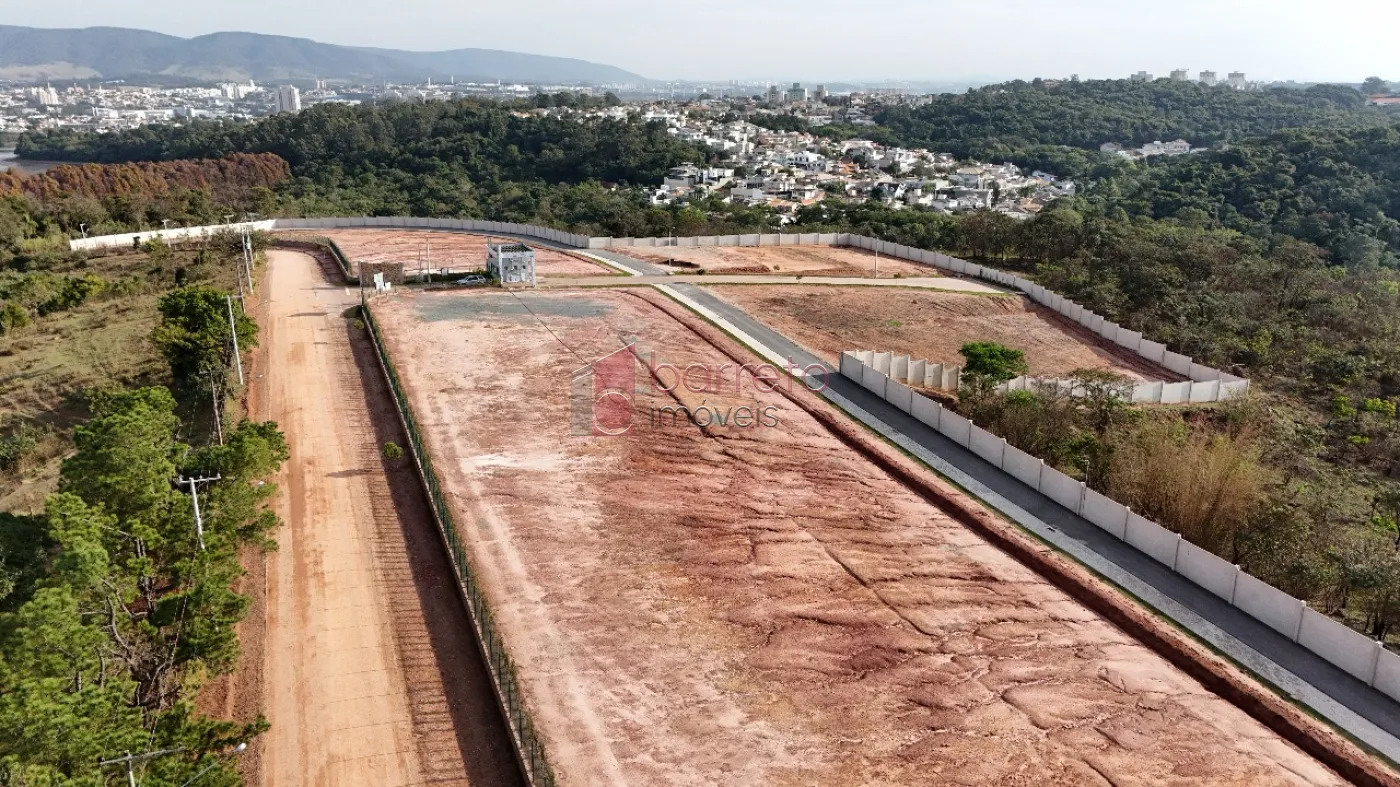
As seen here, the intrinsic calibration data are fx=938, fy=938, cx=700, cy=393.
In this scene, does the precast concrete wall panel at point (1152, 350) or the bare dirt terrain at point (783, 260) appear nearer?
the precast concrete wall panel at point (1152, 350)

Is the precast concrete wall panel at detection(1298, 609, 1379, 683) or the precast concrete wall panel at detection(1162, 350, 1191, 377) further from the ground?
the precast concrete wall panel at detection(1162, 350, 1191, 377)

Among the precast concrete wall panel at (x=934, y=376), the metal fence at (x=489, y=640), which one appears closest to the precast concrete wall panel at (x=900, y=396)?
the precast concrete wall panel at (x=934, y=376)

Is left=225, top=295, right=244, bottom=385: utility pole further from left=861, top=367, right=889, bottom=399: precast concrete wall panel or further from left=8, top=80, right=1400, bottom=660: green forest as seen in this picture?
left=861, top=367, right=889, bottom=399: precast concrete wall panel

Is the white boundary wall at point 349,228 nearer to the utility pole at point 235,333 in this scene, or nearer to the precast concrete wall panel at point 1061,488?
the utility pole at point 235,333

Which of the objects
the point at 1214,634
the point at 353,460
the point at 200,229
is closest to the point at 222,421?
the point at 353,460

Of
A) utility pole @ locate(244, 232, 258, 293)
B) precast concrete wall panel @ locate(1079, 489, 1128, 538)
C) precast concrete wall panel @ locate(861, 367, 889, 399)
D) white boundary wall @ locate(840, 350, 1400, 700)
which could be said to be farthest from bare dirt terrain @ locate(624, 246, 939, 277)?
precast concrete wall panel @ locate(1079, 489, 1128, 538)

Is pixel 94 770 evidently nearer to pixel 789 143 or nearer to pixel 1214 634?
pixel 1214 634
